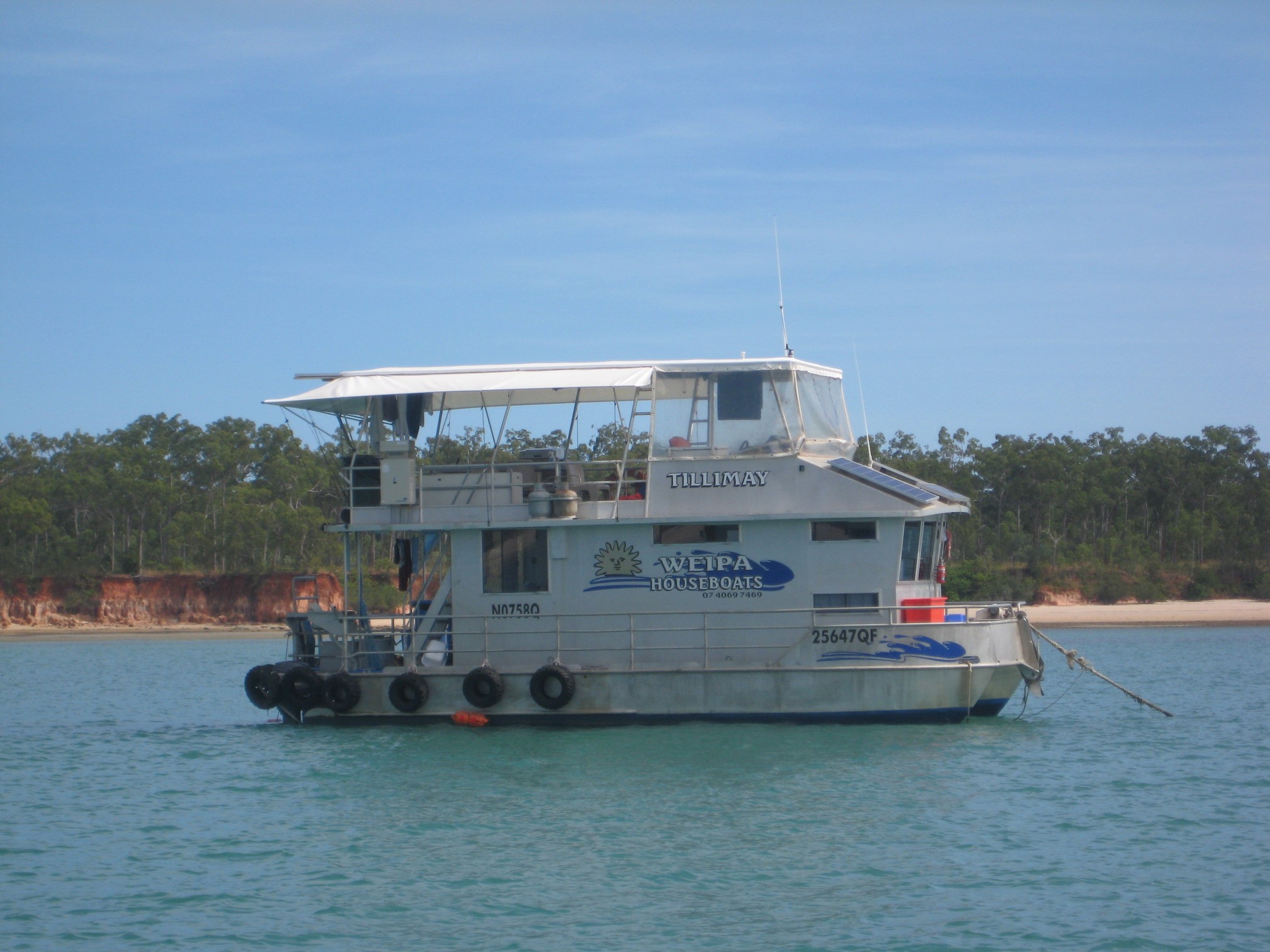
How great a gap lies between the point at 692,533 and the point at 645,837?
598 centimetres

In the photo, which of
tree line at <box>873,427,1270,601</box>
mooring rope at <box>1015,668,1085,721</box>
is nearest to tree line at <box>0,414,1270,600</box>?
tree line at <box>873,427,1270,601</box>

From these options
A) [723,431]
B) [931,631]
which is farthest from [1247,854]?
[723,431]

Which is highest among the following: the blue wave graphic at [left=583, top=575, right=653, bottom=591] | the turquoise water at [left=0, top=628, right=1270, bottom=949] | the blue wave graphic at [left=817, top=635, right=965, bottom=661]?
the blue wave graphic at [left=583, top=575, right=653, bottom=591]

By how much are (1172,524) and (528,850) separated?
6065 cm

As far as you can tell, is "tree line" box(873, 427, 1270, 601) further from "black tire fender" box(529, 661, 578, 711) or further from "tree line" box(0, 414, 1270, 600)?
"black tire fender" box(529, 661, 578, 711)

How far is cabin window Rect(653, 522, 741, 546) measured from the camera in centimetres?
1734

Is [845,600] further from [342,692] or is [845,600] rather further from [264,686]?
[264,686]

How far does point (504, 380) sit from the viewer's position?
17734 mm

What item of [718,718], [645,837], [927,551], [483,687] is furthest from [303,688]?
[927,551]

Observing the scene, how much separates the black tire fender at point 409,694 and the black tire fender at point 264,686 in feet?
5.94

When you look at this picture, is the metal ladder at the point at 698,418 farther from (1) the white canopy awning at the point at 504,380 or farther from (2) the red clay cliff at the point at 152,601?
(2) the red clay cliff at the point at 152,601

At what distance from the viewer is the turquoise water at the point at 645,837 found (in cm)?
978

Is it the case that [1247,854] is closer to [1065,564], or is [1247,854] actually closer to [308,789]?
[308,789]

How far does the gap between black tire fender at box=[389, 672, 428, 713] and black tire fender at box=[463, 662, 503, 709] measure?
69 centimetres
